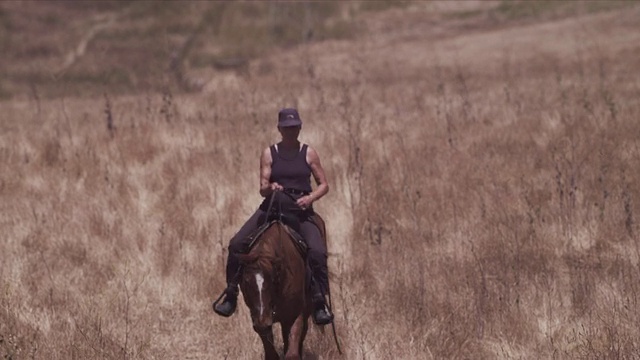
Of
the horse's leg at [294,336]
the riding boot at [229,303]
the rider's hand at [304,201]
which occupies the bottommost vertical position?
the horse's leg at [294,336]

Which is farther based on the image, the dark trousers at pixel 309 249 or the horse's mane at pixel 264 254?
the dark trousers at pixel 309 249

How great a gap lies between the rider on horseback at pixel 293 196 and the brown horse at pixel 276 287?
0.13 m

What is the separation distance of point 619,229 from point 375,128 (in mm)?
5334

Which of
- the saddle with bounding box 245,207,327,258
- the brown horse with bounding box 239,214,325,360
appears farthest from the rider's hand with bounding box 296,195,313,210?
the brown horse with bounding box 239,214,325,360

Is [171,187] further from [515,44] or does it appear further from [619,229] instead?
[515,44]

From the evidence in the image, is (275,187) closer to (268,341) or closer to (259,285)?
(259,285)

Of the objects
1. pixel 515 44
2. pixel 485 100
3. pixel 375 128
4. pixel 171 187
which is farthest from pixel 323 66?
pixel 171 187

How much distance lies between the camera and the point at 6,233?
8422 millimetres

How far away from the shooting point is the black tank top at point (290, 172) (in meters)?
5.68

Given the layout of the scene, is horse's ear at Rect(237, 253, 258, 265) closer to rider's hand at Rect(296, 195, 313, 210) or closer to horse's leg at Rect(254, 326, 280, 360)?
horse's leg at Rect(254, 326, 280, 360)

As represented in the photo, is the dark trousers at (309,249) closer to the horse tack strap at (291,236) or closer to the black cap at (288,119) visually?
the horse tack strap at (291,236)

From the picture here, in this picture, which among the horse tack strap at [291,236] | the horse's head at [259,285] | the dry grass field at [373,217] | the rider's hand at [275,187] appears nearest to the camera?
the horse's head at [259,285]

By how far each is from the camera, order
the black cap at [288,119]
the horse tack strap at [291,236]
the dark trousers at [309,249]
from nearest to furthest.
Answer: the horse tack strap at [291,236] < the dark trousers at [309,249] < the black cap at [288,119]

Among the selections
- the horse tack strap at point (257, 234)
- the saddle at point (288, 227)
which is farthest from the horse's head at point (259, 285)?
the saddle at point (288, 227)
